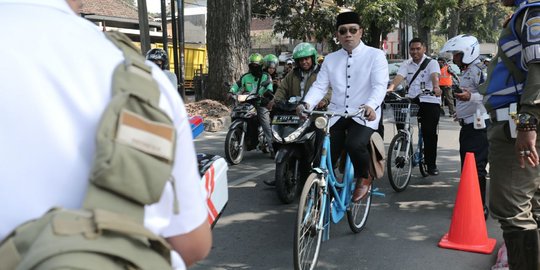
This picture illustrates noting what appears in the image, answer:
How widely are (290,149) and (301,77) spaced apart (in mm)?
1338

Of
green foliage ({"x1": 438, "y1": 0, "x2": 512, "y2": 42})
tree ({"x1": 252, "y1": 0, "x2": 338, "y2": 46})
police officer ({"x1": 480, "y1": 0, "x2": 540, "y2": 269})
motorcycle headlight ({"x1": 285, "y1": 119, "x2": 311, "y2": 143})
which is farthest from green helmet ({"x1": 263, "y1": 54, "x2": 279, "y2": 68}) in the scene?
green foliage ({"x1": 438, "y1": 0, "x2": 512, "y2": 42})

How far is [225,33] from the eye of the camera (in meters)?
12.4

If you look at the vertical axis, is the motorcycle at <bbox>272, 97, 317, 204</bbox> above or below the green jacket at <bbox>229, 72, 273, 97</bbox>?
below

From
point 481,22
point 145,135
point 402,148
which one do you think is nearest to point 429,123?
point 402,148

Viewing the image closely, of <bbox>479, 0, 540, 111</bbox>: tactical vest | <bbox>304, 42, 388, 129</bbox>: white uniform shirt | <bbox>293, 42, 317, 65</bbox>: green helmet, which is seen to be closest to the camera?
<bbox>479, 0, 540, 111</bbox>: tactical vest

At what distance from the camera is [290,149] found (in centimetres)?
535

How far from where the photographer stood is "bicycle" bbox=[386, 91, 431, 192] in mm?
6031

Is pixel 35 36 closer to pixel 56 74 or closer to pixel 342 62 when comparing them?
pixel 56 74

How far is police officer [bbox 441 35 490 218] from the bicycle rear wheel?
4.06 ft

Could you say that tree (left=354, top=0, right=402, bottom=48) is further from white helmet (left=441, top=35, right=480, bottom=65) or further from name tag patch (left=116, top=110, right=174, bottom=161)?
name tag patch (left=116, top=110, right=174, bottom=161)

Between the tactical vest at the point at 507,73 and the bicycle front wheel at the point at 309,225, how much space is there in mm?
1253

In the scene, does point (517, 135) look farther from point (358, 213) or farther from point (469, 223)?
point (358, 213)

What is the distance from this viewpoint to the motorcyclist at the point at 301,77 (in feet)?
20.0

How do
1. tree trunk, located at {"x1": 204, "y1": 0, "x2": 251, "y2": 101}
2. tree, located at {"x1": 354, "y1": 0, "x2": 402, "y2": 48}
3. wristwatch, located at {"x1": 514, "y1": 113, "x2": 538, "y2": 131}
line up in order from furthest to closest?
tree, located at {"x1": 354, "y1": 0, "x2": 402, "y2": 48}
tree trunk, located at {"x1": 204, "y1": 0, "x2": 251, "y2": 101}
wristwatch, located at {"x1": 514, "y1": 113, "x2": 538, "y2": 131}
